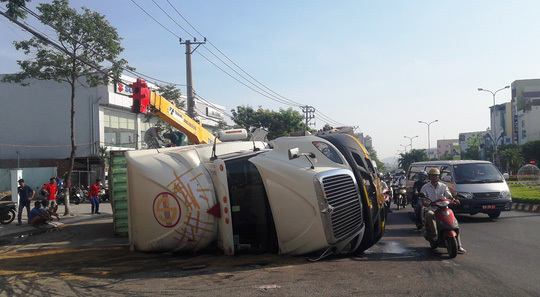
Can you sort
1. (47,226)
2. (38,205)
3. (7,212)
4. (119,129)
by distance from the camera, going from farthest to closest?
(119,129), (7,212), (47,226), (38,205)

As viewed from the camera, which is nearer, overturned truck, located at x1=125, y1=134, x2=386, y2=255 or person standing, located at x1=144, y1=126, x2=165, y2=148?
overturned truck, located at x1=125, y1=134, x2=386, y2=255

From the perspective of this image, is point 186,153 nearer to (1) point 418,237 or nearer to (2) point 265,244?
(2) point 265,244

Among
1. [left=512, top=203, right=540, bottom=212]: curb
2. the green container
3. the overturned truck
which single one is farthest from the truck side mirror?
[left=512, top=203, right=540, bottom=212]: curb

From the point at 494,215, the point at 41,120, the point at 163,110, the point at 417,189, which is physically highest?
the point at 41,120

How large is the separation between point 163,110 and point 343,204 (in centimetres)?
678

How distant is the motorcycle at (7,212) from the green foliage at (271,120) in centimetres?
2615

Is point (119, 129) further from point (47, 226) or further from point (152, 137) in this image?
point (152, 137)

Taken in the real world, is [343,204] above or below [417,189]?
above

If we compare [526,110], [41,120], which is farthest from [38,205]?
[526,110]

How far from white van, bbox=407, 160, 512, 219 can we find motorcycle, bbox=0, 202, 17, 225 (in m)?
14.6

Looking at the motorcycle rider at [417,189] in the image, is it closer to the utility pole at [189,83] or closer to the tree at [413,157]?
the utility pole at [189,83]

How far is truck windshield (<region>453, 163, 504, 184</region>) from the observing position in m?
13.6

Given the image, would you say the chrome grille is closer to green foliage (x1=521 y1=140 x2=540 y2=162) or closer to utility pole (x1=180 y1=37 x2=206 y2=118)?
utility pole (x1=180 y1=37 x2=206 y2=118)

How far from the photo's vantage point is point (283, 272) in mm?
6344
